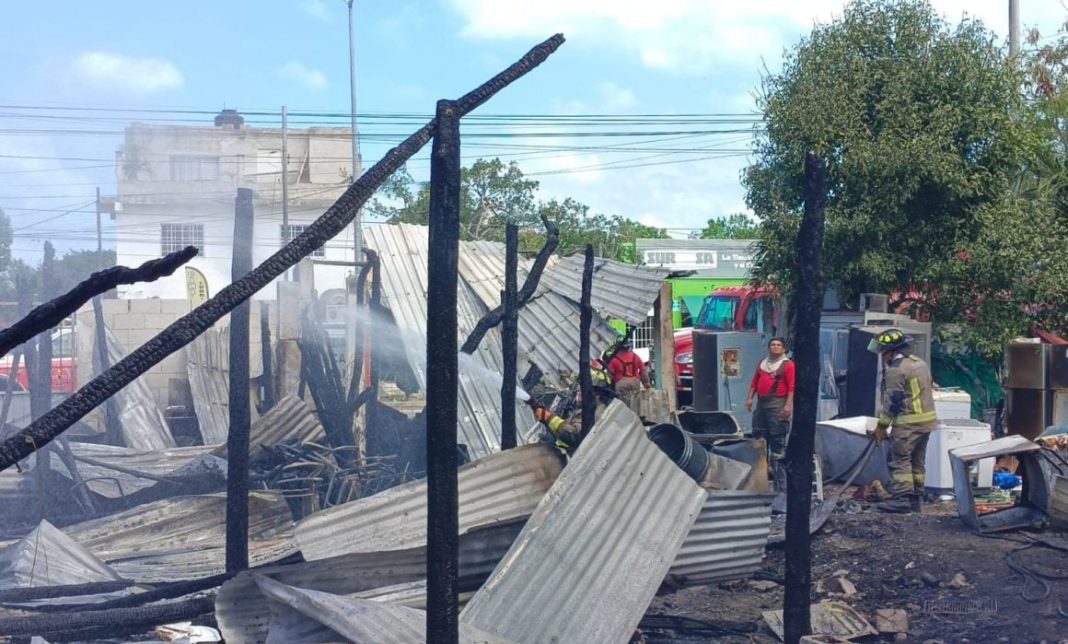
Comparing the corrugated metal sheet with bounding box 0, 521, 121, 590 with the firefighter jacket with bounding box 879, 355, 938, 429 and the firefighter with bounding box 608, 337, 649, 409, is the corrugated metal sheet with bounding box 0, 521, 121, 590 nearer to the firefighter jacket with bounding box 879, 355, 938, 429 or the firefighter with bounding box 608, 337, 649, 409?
the firefighter jacket with bounding box 879, 355, 938, 429

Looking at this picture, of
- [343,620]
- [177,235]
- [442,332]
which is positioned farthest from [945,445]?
[177,235]

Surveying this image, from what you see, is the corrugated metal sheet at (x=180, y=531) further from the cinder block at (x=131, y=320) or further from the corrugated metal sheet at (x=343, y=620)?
the cinder block at (x=131, y=320)

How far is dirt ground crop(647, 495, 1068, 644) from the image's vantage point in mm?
5875

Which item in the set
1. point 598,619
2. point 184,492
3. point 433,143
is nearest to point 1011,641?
point 598,619

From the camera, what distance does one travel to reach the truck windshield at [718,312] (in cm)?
1958

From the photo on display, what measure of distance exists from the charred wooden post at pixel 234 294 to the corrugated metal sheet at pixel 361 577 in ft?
7.67

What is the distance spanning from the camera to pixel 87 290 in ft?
6.42

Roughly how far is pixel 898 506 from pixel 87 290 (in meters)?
8.66

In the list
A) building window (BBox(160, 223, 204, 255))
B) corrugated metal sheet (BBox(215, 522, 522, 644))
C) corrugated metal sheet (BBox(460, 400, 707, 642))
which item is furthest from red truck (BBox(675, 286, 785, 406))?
corrugated metal sheet (BBox(215, 522, 522, 644))

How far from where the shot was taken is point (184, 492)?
9.41 meters

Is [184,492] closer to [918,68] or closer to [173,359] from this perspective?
[173,359]

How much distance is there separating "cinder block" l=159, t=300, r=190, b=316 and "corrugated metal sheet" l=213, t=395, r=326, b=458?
23.5 feet

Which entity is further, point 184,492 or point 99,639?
point 184,492

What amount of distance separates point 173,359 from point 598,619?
1254cm
